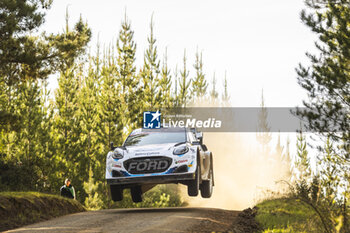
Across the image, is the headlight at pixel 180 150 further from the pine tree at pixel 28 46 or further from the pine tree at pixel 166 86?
the pine tree at pixel 166 86

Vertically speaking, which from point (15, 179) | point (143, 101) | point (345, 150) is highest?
point (143, 101)

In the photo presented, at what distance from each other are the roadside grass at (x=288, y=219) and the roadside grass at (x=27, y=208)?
698cm

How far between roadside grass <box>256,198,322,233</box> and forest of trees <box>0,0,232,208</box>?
34.4 feet

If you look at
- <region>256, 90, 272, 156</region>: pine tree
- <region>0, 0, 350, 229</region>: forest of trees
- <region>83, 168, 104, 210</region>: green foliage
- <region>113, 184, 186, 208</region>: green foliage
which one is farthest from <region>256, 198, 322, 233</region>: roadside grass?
<region>256, 90, 272, 156</region>: pine tree

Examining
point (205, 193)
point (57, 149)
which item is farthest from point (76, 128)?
point (205, 193)

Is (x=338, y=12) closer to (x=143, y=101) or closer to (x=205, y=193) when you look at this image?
(x=205, y=193)

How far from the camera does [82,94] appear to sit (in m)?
48.3

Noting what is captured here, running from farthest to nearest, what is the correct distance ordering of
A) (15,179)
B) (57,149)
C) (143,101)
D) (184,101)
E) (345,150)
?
(184,101)
(143,101)
(57,149)
(15,179)
(345,150)

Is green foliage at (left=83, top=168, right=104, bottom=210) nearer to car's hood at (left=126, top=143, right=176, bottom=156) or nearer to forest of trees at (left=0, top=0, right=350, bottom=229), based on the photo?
forest of trees at (left=0, top=0, right=350, bottom=229)

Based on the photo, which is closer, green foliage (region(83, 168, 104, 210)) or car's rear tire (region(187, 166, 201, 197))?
car's rear tire (region(187, 166, 201, 197))

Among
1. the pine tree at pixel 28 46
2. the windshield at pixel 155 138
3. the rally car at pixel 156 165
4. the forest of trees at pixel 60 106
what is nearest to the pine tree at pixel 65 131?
the forest of trees at pixel 60 106

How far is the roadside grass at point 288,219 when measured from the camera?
11.1 m

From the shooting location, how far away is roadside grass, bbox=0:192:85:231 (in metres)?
13.7

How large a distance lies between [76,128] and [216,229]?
3050 cm
